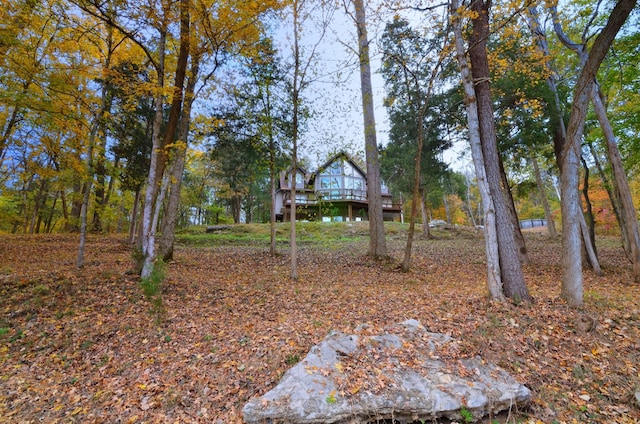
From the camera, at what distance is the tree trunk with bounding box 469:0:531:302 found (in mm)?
5270

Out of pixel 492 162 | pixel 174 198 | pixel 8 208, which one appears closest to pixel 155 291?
pixel 174 198

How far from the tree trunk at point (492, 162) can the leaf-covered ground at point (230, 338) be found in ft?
1.65

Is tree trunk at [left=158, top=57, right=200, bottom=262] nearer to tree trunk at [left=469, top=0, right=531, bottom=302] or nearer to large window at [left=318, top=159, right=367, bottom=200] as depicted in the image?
tree trunk at [left=469, top=0, right=531, bottom=302]

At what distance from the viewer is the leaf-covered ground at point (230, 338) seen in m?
3.30

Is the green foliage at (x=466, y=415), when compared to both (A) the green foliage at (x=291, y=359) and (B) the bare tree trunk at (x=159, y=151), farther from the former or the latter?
(B) the bare tree trunk at (x=159, y=151)

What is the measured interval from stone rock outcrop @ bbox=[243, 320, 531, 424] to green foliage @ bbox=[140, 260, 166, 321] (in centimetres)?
331

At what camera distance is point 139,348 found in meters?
4.39

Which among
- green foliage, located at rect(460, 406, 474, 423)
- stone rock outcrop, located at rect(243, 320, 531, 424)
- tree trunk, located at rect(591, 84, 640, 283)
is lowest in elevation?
green foliage, located at rect(460, 406, 474, 423)

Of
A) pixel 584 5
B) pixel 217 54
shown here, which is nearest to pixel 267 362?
pixel 217 54

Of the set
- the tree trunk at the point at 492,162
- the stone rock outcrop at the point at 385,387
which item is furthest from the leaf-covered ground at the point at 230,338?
the tree trunk at the point at 492,162

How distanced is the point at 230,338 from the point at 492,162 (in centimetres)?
566

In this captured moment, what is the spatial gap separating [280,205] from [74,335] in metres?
25.1

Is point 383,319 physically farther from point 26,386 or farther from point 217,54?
point 217,54

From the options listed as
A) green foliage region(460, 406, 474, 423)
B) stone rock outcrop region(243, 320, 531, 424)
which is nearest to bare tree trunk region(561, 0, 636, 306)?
stone rock outcrop region(243, 320, 531, 424)
